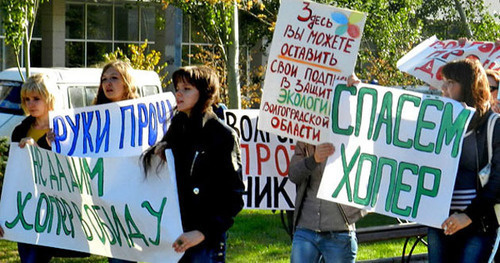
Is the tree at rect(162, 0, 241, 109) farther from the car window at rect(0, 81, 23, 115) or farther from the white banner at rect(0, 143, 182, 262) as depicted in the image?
the white banner at rect(0, 143, 182, 262)

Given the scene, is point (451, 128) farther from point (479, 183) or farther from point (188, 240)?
point (188, 240)

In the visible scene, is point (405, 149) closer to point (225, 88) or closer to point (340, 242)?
point (340, 242)

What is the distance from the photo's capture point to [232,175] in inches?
185

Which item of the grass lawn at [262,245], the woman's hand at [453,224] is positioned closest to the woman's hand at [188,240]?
the woman's hand at [453,224]

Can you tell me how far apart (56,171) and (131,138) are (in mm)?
825

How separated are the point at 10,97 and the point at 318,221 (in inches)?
494

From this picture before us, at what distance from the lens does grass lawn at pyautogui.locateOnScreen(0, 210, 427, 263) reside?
8727mm

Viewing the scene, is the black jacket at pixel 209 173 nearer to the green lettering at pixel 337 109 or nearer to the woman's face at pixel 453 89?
the green lettering at pixel 337 109

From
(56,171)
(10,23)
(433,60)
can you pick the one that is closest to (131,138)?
(56,171)

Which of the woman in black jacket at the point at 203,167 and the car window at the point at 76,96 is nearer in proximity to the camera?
the woman in black jacket at the point at 203,167

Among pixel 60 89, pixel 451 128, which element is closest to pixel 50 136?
pixel 451 128

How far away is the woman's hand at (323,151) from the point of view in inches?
205

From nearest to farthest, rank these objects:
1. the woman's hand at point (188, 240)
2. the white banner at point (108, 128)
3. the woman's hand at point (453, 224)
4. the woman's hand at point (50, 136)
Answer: the woman's hand at point (188, 240) < the woman's hand at point (453, 224) < the woman's hand at point (50, 136) < the white banner at point (108, 128)

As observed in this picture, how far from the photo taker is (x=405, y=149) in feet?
17.2
